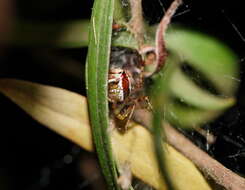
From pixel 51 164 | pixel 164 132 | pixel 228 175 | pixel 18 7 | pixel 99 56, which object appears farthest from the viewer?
pixel 51 164

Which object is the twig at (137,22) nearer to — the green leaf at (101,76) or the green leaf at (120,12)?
the green leaf at (120,12)

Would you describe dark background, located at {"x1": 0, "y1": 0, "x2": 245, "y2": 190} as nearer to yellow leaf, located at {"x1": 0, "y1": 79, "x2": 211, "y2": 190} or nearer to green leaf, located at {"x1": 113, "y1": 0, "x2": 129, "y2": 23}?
green leaf, located at {"x1": 113, "y1": 0, "x2": 129, "y2": 23}

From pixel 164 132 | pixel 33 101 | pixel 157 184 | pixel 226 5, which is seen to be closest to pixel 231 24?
pixel 226 5

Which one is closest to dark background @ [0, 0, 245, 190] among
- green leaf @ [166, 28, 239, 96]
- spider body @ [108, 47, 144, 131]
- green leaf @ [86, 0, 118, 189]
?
green leaf @ [166, 28, 239, 96]

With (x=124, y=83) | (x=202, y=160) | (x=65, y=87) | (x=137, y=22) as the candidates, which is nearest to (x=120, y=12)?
(x=137, y=22)

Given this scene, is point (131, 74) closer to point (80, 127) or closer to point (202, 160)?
point (80, 127)

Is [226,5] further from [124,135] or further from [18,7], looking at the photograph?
[18,7]

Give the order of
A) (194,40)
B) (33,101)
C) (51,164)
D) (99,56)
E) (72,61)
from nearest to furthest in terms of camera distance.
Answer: (99,56)
(33,101)
(194,40)
(72,61)
(51,164)
